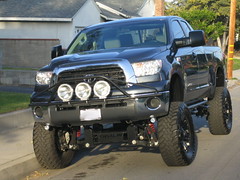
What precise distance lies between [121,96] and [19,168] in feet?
6.33

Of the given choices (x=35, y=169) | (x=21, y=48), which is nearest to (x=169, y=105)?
(x=35, y=169)

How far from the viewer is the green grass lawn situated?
1090 cm

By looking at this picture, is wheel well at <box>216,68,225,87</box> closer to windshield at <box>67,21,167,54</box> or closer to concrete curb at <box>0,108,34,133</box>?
windshield at <box>67,21,167,54</box>

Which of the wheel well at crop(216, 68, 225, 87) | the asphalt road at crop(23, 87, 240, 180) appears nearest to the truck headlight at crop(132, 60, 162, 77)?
the asphalt road at crop(23, 87, 240, 180)

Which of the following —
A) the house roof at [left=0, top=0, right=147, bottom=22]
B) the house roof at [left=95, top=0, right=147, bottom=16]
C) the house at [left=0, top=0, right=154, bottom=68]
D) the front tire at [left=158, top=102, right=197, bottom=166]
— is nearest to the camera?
the front tire at [left=158, top=102, right=197, bottom=166]

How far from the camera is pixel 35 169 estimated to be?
25.0 ft

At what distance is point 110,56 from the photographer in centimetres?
683

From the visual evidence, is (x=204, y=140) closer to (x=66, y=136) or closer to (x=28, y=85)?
(x=66, y=136)

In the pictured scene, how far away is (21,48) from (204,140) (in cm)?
1497

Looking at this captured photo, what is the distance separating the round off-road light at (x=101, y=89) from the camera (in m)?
6.40

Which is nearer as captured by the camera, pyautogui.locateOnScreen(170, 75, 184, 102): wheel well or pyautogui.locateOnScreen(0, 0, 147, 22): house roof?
pyautogui.locateOnScreen(170, 75, 184, 102): wheel well

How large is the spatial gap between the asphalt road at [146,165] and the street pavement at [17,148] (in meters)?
0.18

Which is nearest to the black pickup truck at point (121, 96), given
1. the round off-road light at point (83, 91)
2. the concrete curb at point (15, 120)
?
the round off-road light at point (83, 91)

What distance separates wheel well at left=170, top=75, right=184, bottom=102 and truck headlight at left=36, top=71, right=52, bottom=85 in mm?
1697
